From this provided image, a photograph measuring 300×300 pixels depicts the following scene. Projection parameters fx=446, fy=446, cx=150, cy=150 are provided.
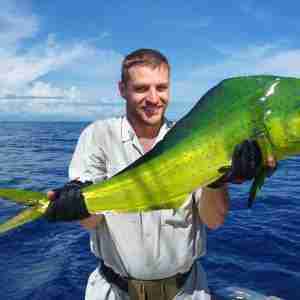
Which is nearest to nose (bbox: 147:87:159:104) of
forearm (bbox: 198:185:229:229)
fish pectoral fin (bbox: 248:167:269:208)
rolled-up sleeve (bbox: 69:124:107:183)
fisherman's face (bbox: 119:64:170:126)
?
fisherman's face (bbox: 119:64:170:126)

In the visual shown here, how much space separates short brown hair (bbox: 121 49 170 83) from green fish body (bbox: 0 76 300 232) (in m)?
0.76

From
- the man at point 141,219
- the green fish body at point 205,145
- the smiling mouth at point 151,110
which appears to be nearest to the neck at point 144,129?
the man at point 141,219

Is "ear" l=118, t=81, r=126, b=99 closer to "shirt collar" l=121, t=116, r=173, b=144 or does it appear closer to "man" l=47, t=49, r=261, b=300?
"man" l=47, t=49, r=261, b=300

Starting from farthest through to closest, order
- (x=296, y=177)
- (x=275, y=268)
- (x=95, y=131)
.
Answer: (x=296, y=177) < (x=275, y=268) < (x=95, y=131)

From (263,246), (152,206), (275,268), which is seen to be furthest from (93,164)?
(263,246)

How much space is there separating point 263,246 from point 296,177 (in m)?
9.18

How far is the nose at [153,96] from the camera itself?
8.86ft

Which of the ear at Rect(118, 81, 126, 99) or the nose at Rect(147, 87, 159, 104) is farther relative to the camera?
the ear at Rect(118, 81, 126, 99)

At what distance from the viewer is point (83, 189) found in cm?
221

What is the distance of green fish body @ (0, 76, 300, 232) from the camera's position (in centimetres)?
196

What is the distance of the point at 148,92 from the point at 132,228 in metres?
0.87

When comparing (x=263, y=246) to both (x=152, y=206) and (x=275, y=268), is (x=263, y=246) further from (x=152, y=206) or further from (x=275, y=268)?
(x=152, y=206)

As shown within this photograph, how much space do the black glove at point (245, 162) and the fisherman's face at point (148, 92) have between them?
0.81m

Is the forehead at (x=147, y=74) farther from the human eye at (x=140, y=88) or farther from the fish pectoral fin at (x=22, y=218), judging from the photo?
the fish pectoral fin at (x=22, y=218)
